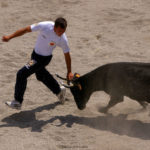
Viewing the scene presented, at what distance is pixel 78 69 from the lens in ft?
33.3

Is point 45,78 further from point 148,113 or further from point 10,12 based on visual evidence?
point 10,12

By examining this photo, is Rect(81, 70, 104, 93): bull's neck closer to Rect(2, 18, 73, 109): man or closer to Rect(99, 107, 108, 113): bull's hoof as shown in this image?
Rect(99, 107, 108, 113): bull's hoof

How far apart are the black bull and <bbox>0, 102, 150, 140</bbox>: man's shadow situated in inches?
12.7

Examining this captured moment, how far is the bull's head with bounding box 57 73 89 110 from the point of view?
8297 millimetres

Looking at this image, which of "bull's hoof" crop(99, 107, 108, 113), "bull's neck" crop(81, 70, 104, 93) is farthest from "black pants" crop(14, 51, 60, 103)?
"bull's hoof" crop(99, 107, 108, 113)

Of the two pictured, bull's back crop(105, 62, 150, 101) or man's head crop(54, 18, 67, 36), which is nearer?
man's head crop(54, 18, 67, 36)

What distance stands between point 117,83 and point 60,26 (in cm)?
157

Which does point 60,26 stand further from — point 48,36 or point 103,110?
point 103,110

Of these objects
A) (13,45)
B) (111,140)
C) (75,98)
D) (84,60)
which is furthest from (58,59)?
(111,140)

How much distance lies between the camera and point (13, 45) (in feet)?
37.6

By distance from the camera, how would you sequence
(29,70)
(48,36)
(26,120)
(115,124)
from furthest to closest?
1. (26,120)
2. (115,124)
3. (29,70)
4. (48,36)

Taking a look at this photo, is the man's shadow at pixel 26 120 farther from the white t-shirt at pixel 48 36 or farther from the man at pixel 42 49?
the white t-shirt at pixel 48 36

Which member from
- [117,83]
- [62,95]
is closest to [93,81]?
[117,83]

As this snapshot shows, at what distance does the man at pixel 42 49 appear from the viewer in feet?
24.6
